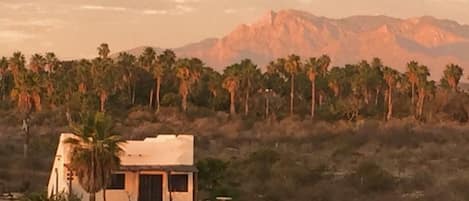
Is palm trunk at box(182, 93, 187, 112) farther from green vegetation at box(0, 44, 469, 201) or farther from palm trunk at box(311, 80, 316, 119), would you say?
palm trunk at box(311, 80, 316, 119)

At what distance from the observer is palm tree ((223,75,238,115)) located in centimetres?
9575

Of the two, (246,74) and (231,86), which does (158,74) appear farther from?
(246,74)

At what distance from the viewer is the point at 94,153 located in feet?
113

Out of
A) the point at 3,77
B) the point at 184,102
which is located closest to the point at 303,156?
the point at 184,102

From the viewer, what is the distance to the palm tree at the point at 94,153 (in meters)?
34.5

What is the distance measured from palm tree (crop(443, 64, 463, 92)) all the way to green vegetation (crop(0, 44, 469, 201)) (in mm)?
227

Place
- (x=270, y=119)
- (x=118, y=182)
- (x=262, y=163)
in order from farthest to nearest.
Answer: (x=270, y=119) < (x=262, y=163) < (x=118, y=182)

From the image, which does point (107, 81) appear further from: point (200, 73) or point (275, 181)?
point (275, 181)

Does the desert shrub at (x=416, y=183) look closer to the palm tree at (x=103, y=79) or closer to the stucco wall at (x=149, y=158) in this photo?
the stucco wall at (x=149, y=158)

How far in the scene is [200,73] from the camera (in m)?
99.8

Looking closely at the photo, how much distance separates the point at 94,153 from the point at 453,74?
259 feet

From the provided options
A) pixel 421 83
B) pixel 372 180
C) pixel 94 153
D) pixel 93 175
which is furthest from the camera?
pixel 421 83

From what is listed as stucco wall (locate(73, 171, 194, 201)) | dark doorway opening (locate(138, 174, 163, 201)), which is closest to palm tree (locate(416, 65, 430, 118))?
stucco wall (locate(73, 171, 194, 201))

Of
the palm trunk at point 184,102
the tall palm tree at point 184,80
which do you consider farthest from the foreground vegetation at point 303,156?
the tall palm tree at point 184,80
